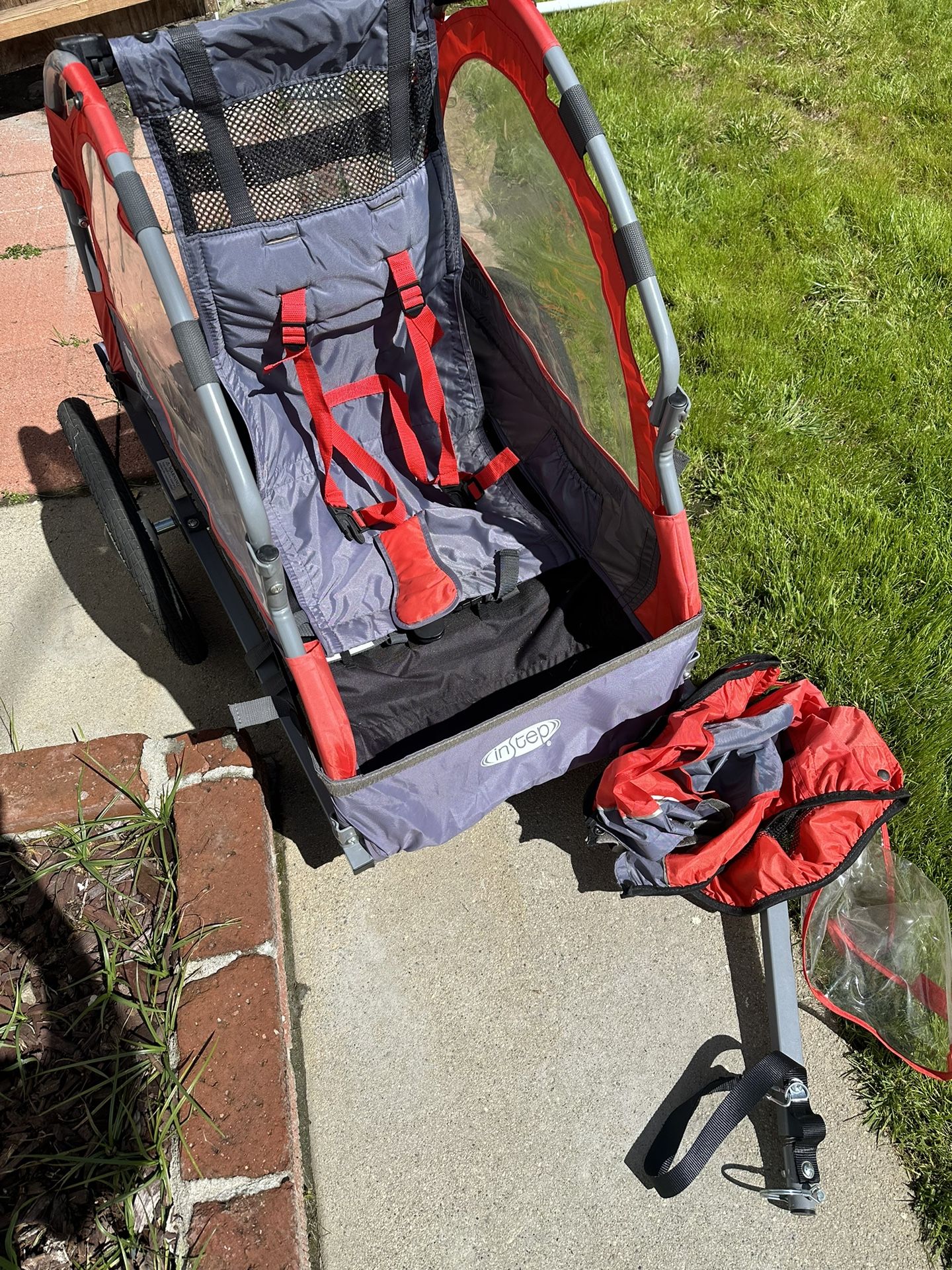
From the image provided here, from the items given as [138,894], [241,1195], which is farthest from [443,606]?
[241,1195]

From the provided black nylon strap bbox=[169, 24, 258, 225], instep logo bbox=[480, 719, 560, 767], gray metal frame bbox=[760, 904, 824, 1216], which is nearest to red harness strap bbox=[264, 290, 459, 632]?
black nylon strap bbox=[169, 24, 258, 225]

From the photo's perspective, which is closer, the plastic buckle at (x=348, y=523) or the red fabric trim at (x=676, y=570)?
the red fabric trim at (x=676, y=570)

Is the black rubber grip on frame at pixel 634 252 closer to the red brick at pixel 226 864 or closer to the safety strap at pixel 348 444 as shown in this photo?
the safety strap at pixel 348 444

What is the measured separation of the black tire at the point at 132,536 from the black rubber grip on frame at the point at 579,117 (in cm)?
129

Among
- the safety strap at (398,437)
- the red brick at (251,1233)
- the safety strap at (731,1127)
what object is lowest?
the safety strap at (731,1127)

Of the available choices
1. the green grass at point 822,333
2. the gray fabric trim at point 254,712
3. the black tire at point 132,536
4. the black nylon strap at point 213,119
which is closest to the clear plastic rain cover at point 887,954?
the green grass at point 822,333

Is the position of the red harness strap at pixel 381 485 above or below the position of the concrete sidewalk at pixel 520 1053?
above

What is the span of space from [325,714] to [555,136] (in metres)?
1.15

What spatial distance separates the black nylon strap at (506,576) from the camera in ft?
7.52

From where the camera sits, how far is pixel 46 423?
9.69 ft

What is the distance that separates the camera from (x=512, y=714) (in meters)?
1.77

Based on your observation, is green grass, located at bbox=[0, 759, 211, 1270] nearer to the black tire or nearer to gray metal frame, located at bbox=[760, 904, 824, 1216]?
the black tire

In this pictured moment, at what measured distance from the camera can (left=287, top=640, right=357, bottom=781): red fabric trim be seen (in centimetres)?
173

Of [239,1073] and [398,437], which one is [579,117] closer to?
[398,437]
